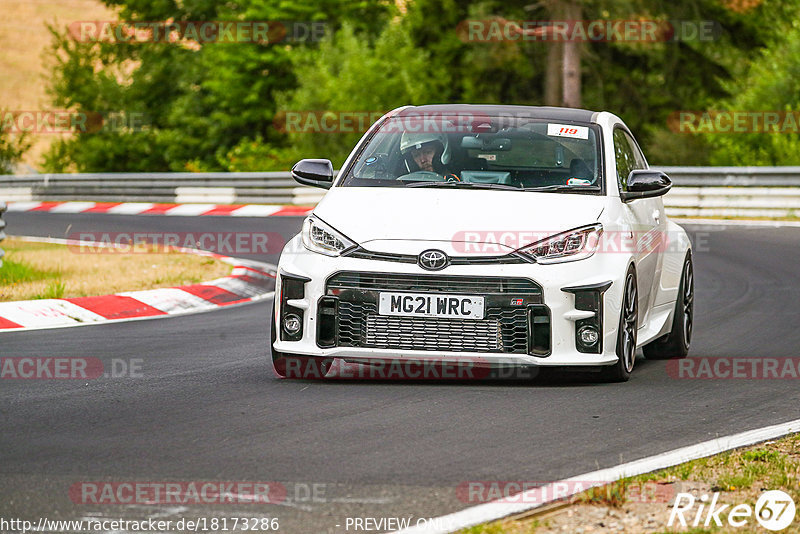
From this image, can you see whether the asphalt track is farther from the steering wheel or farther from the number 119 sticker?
the number 119 sticker

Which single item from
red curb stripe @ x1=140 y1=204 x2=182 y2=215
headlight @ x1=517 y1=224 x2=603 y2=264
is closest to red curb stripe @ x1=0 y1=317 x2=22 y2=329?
headlight @ x1=517 y1=224 x2=603 y2=264

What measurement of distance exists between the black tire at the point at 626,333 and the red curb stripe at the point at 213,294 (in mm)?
6042

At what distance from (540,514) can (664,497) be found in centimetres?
56

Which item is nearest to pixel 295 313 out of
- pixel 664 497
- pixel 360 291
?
pixel 360 291

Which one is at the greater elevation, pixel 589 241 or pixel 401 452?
pixel 589 241

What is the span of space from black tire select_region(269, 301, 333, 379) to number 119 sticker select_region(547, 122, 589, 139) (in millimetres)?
2098

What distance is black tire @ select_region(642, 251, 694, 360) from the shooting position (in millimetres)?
9664

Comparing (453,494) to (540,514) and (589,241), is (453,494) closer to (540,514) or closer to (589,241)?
(540,514)

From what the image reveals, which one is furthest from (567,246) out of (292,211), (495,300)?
(292,211)

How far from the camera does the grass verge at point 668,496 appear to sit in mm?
4816

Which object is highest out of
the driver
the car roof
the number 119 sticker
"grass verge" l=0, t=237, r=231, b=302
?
the car roof

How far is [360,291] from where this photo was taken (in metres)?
7.74

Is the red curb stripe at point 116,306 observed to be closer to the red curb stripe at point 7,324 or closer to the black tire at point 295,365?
the red curb stripe at point 7,324

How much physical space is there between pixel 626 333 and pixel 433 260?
1.31 metres
